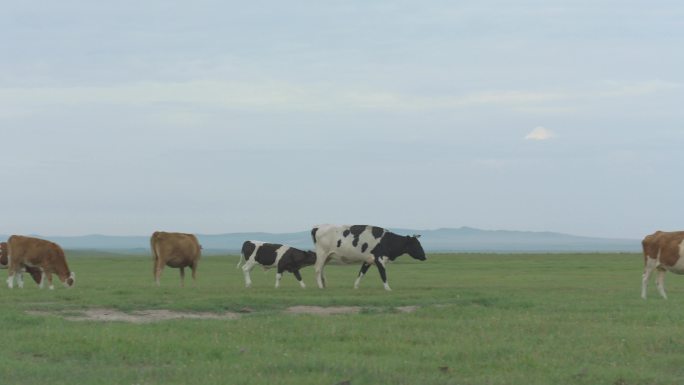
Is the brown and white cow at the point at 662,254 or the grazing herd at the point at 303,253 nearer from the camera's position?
the brown and white cow at the point at 662,254

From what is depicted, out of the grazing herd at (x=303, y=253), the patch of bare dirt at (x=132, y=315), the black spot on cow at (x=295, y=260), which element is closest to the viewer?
the patch of bare dirt at (x=132, y=315)

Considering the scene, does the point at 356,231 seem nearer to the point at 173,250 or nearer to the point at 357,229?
the point at 357,229

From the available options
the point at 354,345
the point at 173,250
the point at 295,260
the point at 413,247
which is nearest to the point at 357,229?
the point at 413,247

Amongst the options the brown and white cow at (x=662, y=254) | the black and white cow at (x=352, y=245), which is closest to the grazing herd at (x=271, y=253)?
the black and white cow at (x=352, y=245)

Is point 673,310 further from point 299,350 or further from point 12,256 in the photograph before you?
point 12,256

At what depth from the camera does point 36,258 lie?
2962 cm

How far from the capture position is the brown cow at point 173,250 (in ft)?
105

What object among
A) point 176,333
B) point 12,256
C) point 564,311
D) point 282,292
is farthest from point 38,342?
point 12,256

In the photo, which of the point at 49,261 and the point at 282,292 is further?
the point at 49,261

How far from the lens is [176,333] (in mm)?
16688

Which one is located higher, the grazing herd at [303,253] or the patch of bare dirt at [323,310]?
the grazing herd at [303,253]

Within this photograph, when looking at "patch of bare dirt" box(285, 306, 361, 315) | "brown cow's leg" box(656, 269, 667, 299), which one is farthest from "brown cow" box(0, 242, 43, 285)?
"brown cow's leg" box(656, 269, 667, 299)

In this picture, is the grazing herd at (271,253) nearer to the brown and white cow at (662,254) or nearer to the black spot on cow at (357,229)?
the black spot on cow at (357,229)

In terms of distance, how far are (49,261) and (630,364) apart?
20872 millimetres
